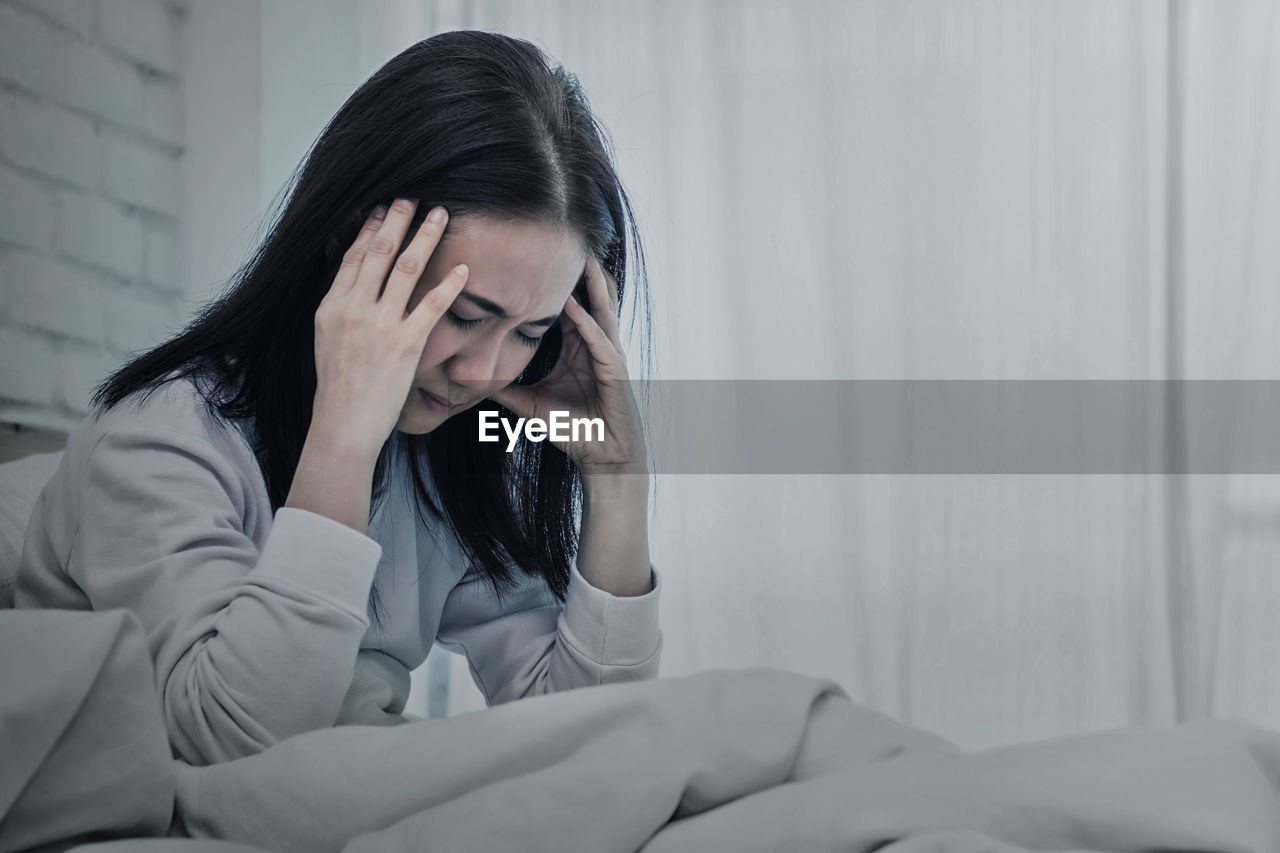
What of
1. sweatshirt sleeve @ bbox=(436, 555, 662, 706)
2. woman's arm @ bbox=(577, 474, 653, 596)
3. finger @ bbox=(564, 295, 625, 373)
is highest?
finger @ bbox=(564, 295, 625, 373)

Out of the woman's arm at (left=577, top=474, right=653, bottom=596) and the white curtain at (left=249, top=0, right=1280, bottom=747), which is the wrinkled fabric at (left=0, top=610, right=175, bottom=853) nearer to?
the woman's arm at (left=577, top=474, right=653, bottom=596)

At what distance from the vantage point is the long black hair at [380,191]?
99 cm

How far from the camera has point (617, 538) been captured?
111 centimetres

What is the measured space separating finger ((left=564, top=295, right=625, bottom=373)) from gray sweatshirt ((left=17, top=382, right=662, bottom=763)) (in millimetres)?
345

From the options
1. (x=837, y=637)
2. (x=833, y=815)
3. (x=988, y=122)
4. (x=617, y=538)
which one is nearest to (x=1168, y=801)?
(x=833, y=815)

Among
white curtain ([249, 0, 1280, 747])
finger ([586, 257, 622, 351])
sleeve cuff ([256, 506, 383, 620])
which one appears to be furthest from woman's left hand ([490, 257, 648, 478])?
white curtain ([249, 0, 1280, 747])

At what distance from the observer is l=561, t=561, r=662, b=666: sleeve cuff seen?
1.09m

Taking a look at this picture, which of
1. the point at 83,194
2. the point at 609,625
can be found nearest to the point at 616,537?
the point at 609,625

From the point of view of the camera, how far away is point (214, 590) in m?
0.82

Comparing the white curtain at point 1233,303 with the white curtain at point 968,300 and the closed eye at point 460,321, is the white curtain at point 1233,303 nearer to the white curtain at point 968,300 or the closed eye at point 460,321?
the white curtain at point 968,300

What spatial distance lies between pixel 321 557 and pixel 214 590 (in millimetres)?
81

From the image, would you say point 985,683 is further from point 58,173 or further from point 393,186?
point 58,173

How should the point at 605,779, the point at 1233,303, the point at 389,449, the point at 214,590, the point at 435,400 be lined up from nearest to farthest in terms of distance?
1. the point at 605,779
2. the point at 214,590
3. the point at 435,400
4. the point at 389,449
5. the point at 1233,303

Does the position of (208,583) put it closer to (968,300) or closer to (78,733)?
(78,733)
